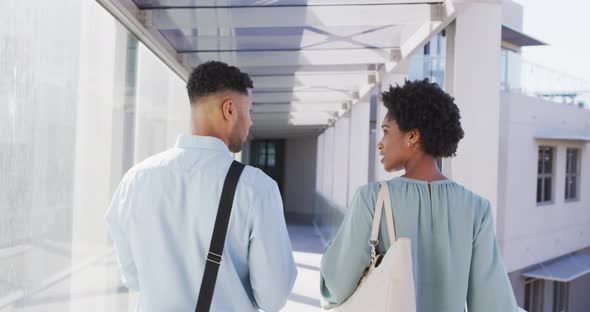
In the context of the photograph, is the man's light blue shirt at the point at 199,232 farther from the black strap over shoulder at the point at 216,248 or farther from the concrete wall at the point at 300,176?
the concrete wall at the point at 300,176

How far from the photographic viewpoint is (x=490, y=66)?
3.31 meters

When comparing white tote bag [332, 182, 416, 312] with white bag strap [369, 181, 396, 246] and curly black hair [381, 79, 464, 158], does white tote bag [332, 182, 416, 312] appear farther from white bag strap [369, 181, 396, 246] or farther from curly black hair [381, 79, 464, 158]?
curly black hair [381, 79, 464, 158]

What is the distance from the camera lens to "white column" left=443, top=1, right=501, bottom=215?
328 centimetres

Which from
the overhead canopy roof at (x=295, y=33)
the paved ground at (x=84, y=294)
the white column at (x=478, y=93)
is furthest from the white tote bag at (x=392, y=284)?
the overhead canopy roof at (x=295, y=33)

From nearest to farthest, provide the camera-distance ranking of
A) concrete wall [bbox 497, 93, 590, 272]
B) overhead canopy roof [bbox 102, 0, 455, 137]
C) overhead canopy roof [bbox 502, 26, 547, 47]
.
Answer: overhead canopy roof [bbox 102, 0, 455, 137], concrete wall [bbox 497, 93, 590, 272], overhead canopy roof [bbox 502, 26, 547, 47]

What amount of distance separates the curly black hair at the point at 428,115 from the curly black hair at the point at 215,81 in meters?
0.47

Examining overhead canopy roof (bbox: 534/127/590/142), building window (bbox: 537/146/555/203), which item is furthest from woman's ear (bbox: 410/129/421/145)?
building window (bbox: 537/146/555/203)

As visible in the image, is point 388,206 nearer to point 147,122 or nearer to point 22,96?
point 22,96

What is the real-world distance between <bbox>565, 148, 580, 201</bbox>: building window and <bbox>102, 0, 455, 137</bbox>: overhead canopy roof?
1159 centimetres

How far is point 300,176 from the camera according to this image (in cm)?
2152

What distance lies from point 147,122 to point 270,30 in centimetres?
116

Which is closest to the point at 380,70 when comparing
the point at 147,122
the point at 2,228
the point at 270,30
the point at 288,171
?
the point at 270,30

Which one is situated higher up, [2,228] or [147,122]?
[147,122]

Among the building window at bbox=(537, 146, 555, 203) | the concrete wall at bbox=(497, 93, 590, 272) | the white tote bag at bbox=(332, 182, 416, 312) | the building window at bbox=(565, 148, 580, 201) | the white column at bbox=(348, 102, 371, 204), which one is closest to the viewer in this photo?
the white tote bag at bbox=(332, 182, 416, 312)
